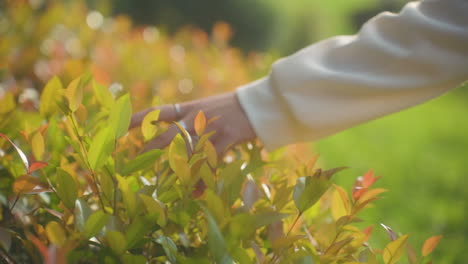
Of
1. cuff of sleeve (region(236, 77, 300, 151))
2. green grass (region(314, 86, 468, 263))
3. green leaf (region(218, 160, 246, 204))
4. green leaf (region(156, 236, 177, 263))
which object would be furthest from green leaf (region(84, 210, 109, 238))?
green grass (region(314, 86, 468, 263))

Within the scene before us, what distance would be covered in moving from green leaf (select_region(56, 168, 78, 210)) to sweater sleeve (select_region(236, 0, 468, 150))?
585mm

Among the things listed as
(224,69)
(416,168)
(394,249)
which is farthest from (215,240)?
(416,168)

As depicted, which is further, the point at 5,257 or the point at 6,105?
the point at 6,105

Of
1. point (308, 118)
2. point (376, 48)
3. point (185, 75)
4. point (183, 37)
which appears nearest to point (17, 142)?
point (308, 118)

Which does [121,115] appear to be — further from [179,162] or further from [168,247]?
[168,247]

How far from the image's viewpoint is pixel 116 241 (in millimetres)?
726

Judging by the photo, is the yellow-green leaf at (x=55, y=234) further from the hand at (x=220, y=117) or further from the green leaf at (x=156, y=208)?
the hand at (x=220, y=117)

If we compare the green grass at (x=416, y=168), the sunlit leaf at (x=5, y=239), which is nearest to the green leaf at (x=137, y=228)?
the sunlit leaf at (x=5, y=239)

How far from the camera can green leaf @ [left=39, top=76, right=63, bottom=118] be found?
1.04m

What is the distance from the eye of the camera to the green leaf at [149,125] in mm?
965

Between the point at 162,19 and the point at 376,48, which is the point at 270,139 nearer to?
the point at 376,48

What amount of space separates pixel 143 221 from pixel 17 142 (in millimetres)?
607

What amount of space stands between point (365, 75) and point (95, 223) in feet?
2.79

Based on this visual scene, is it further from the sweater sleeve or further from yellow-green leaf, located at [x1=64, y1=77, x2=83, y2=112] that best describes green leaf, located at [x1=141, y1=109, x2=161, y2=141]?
the sweater sleeve
